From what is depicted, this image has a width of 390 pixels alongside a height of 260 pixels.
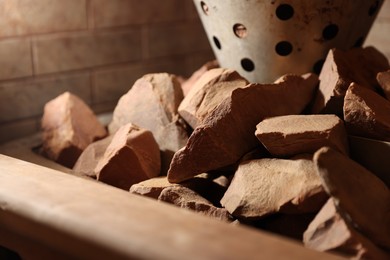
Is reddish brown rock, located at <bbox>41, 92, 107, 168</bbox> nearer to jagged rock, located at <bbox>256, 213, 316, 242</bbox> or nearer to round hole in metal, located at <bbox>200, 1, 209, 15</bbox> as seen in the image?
round hole in metal, located at <bbox>200, 1, 209, 15</bbox>

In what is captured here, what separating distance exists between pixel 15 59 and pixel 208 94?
0.45 metres

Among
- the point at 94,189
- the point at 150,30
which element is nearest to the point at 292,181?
the point at 94,189

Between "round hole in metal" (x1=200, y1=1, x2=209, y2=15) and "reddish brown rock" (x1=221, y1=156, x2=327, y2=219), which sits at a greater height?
"round hole in metal" (x1=200, y1=1, x2=209, y2=15)

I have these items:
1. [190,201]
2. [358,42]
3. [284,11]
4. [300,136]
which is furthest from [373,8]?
[190,201]

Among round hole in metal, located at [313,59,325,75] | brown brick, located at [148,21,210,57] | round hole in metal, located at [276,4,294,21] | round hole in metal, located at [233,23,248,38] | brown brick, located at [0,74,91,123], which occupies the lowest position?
brown brick, located at [0,74,91,123]

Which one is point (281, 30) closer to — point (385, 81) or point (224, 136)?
point (385, 81)

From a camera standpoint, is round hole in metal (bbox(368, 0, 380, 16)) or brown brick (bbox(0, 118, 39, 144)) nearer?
round hole in metal (bbox(368, 0, 380, 16))

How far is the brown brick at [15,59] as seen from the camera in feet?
3.80

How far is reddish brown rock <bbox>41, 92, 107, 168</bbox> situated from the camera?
103cm

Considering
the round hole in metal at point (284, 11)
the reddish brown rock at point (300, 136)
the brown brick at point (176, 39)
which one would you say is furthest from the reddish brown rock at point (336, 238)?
the brown brick at point (176, 39)

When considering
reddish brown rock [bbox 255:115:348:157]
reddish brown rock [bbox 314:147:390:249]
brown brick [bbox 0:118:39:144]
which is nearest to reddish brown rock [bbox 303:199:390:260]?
reddish brown rock [bbox 314:147:390:249]

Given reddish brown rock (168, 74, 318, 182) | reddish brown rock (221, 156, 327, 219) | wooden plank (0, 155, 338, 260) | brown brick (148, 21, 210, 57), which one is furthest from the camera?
brown brick (148, 21, 210, 57)

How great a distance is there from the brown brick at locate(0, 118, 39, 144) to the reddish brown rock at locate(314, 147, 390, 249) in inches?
27.7

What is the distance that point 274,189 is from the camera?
74 cm
